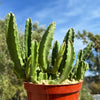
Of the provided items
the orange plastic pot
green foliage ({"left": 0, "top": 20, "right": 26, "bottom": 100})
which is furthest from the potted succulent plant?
green foliage ({"left": 0, "top": 20, "right": 26, "bottom": 100})

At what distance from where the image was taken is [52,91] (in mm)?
913

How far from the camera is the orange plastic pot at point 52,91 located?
91 centimetres

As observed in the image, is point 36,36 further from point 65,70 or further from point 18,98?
point 65,70

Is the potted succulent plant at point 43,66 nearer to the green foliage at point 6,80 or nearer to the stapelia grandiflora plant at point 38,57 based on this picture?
the stapelia grandiflora plant at point 38,57

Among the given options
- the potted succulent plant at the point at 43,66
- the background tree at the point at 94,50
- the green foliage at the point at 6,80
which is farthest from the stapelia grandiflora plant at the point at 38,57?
the background tree at the point at 94,50

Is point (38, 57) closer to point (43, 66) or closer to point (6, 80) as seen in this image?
point (43, 66)

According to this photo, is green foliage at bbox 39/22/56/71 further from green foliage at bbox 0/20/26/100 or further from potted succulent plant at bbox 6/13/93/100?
green foliage at bbox 0/20/26/100

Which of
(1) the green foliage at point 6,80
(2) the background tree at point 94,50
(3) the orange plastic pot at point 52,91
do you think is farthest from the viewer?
(2) the background tree at point 94,50

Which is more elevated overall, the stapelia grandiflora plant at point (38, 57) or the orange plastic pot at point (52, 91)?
the stapelia grandiflora plant at point (38, 57)

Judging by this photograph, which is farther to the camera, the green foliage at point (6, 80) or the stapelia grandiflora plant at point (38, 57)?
the green foliage at point (6, 80)

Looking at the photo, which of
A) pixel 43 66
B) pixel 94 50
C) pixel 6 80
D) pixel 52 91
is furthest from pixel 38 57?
pixel 94 50

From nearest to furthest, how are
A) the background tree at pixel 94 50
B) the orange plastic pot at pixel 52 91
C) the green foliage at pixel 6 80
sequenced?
the orange plastic pot at pixel 52 91 < the green foliage at pixel 6 80 < the background tree at pixel 94 50

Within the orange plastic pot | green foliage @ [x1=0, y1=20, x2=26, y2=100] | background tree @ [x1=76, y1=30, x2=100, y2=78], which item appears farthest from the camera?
background tree @ [x1=76, y1=30, x2=100, y2=78]

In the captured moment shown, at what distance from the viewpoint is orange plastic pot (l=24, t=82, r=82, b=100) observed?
0.91 meters
